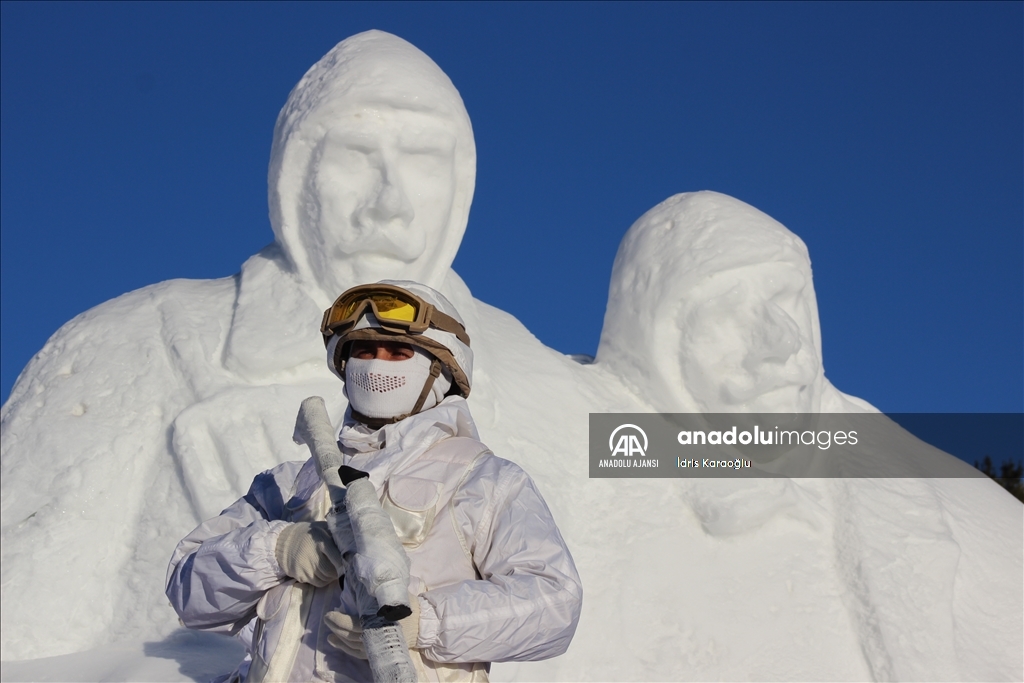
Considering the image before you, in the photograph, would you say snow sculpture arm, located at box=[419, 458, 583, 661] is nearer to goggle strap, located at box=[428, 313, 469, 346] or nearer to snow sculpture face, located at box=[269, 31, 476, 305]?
goggle strap, located at box=[428, 313, 469, 346]

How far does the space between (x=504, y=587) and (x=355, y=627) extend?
39 centimetres

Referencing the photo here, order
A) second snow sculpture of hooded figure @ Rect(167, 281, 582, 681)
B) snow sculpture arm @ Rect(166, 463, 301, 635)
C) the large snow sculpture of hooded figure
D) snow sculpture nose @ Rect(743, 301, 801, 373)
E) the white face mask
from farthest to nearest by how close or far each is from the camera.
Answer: snow sculpture nose @ Rect(743, 301, 801, 373) → the large snow sculpture of hooded figure → the white face mask → snow sculpture arm @ Rect(166, 463, 301, 635) → second snow sculpture of hooded figure @ Rect(167, 281, 582, 681)

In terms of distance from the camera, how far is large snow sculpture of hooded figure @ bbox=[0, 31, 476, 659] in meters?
6.06

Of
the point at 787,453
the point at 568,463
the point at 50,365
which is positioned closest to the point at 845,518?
the point at 787,453

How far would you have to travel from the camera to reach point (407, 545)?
3.28m

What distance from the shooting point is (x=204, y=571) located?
3.30m

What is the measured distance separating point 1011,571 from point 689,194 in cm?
318

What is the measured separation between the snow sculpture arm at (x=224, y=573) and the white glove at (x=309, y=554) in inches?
1.4

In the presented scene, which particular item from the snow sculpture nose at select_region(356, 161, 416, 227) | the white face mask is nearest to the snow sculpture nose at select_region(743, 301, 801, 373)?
the snow sculpture nose at select_region(356, 161, 416, 227)

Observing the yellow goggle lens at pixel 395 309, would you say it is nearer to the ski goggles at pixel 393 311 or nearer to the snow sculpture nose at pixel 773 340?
the ski goggles at pixel 393 311

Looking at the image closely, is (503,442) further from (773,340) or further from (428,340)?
(428,340)

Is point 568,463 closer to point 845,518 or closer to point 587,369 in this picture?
point 587,369

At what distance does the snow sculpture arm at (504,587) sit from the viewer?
305cm

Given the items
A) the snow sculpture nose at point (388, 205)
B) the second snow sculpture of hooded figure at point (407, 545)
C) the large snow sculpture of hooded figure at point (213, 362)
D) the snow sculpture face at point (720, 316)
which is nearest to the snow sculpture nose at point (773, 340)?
the snow sculpture face at point (720, 316)
